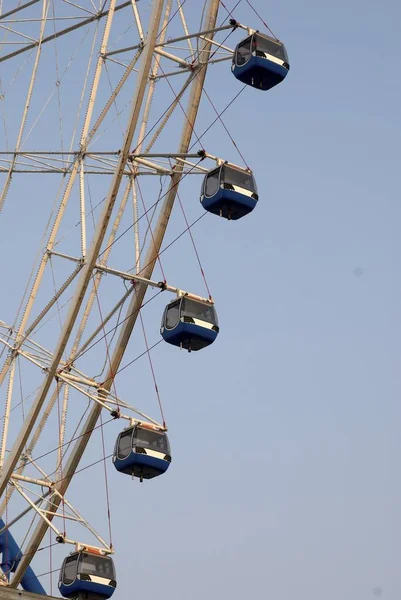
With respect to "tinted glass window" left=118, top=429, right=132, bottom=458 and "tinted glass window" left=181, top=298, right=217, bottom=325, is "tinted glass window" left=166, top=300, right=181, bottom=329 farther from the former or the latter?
"tinted glass window" left=118, top=429, right=132, bottom=458

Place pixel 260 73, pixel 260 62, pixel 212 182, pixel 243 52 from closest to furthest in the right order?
pixel 260 62, pixel 260 73, pixel 243 52, pixel 212 182

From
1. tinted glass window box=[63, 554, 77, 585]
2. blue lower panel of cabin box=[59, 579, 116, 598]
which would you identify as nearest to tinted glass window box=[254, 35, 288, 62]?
tinted glass window box=[63, 554, 77, 585]

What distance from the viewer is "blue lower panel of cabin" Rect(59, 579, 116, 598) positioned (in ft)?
111

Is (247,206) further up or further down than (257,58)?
further down

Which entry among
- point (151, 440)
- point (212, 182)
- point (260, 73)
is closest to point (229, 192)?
point (212, 182)

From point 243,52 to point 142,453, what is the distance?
31.5 feet

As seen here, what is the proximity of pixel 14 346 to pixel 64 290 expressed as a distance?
3103 millimetres

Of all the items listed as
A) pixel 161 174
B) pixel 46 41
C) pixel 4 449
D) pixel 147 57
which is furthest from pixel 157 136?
pixel 4 449

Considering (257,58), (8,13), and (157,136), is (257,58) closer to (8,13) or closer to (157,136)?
(157,136)

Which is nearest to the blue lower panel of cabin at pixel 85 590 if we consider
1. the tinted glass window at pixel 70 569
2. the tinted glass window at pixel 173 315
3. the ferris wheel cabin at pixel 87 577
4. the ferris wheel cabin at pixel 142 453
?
the ferris wheel cabin at pixel 87 577

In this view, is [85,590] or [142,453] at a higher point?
[142,453]

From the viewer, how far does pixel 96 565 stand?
34.2m

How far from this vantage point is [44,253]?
3584cm

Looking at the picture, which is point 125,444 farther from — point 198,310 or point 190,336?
point 198,310
